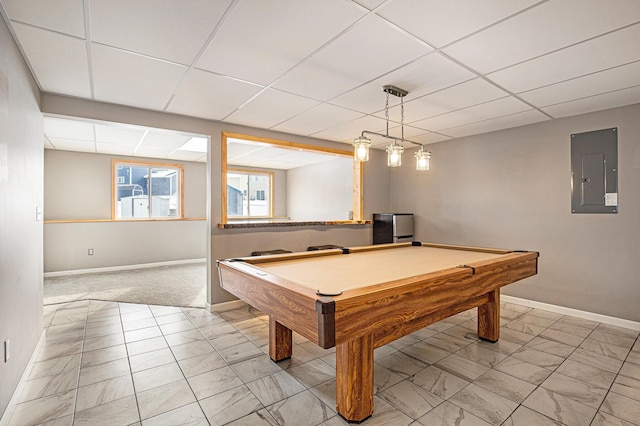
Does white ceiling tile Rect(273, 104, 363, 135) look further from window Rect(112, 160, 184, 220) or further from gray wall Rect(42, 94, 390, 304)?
window Rect(112, 160, 184, 220)

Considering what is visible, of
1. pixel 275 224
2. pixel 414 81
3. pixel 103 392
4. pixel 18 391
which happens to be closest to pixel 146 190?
pixel 275 224

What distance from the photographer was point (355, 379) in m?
1.92

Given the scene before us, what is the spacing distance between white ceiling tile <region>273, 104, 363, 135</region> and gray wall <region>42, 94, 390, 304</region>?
32cm

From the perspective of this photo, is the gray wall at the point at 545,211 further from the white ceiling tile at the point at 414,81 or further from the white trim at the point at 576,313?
the white ceiling tile at the point at 414,81

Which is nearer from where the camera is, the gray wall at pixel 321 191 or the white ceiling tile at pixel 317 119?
the white ceiling tile at pixel 317 119

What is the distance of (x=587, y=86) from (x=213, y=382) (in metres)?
4.11

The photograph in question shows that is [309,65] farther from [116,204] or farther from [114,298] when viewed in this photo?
[116,204]

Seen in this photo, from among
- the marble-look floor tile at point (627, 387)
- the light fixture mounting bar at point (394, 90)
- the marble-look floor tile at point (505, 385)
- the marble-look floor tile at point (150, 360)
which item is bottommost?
the marble-look floor tile at point (627, 387)

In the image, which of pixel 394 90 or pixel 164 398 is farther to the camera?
pixel 394 90

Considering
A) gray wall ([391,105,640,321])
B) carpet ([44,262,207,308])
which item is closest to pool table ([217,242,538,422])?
gray wall ([391,105,640,321])

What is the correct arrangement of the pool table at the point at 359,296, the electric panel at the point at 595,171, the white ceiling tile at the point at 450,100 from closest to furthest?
the pool table at the point at 359,296
the white ceiling tile at the point at 450,100
the electric panel at the point at 595,171

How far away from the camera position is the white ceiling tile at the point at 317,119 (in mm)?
3631

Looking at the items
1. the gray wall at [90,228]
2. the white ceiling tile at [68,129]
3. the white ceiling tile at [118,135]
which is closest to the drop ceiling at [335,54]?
the white ceiling tile at [118,135]

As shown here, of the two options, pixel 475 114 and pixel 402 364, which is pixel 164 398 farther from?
pixel 475 114
